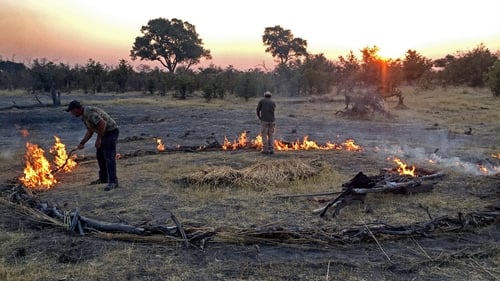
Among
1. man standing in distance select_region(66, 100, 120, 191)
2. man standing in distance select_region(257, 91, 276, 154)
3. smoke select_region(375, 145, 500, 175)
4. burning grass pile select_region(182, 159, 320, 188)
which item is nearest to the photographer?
man standing in distance select_region(66, 100, 120, 191)

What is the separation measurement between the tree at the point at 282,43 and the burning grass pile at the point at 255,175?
52.7m

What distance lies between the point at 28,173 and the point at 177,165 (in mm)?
3249

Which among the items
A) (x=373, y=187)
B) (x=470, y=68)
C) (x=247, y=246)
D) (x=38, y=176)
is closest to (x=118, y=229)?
(x=247, y=246)

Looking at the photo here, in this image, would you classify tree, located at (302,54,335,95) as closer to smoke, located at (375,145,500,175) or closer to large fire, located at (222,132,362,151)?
large fire, located at (222,132,362,151)

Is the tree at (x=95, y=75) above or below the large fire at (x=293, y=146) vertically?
above

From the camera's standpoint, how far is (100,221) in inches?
253

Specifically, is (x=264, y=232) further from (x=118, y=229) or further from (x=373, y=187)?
(x=373, y=187)

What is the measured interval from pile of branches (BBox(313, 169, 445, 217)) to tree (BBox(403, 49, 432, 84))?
3943cm

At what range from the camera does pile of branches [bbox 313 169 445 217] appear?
6867mm

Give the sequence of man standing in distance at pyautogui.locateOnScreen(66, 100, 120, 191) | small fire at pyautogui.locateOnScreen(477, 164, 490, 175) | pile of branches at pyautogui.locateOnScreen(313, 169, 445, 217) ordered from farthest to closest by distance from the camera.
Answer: small fire at pyautogui.locateOnScreen(477, 164, 490, 175) → man standing in distance at pyautogui.locateOnScreen(66, 100, 120, 191) → pile of branches at pyautogui.locateOnScreen(313, 169, 445, 217)

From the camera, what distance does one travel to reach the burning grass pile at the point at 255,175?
8.59 meters

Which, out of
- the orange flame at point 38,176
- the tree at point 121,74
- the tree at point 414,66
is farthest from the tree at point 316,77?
the orange flame at point 38,176

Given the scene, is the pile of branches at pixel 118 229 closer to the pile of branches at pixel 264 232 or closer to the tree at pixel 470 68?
the pile of branches at pixel 264 232

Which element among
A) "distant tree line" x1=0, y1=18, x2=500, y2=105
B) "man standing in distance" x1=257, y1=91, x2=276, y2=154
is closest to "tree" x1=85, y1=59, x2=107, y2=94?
"distant tree line" x1=0, y1=18, x2=500, y2=105
